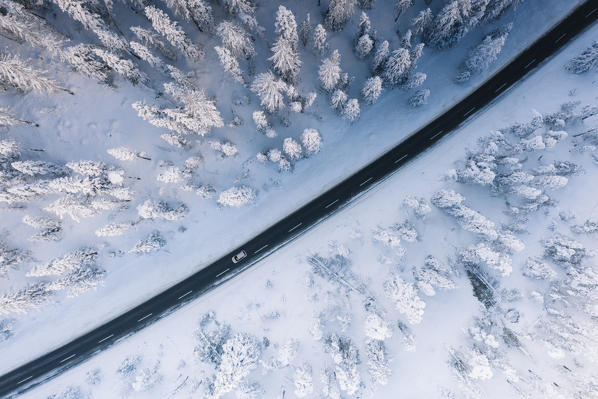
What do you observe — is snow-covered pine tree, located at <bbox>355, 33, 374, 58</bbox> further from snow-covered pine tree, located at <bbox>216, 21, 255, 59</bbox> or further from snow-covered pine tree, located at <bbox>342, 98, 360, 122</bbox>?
snow-covered pine tree, located at <bbox>216, 21, 255, 59</bbox>

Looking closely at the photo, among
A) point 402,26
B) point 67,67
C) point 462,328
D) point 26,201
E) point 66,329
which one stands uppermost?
point 67,67

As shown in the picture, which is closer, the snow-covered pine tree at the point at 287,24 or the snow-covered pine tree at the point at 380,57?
the snow-covered pine tree at the point at 287,24

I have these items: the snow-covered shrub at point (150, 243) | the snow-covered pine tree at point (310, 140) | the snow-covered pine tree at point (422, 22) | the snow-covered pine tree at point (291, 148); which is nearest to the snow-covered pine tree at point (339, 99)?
the snow-covered pine tree at point (310, 140)

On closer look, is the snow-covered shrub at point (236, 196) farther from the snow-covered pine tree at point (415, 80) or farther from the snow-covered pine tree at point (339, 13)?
the snow-covered pine tree at point (415, 80)

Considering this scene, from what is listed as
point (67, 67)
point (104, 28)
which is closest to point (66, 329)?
point (67, 67)

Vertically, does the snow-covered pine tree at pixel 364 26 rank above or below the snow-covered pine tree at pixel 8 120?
below

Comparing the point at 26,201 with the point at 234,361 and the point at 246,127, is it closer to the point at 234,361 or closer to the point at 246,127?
the point at 246,127

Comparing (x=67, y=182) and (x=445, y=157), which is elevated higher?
(x=67, y=182)

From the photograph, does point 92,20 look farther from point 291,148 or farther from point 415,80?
point 415,80
